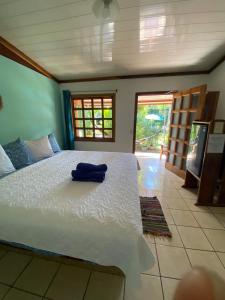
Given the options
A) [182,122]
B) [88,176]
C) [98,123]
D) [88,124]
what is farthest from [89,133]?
[88,176]

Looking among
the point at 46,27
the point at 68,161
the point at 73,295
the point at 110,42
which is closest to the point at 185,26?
the point at 110,42

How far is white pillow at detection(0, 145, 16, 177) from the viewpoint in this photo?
177cm

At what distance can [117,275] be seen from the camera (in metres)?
1.22

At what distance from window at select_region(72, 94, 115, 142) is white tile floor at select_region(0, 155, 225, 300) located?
2.71 m

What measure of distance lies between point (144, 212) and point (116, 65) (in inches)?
114

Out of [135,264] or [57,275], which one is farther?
[57,275]

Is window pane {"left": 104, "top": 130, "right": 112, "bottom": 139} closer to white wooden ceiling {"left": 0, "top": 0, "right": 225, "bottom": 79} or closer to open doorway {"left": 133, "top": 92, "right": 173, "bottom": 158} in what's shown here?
white wooden ceiling {"left": 0, "top": 0, "right": 225, "bottom": 79}

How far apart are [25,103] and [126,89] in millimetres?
2295

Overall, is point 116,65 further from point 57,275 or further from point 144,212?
point 57,275

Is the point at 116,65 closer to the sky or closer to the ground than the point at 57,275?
closer to the sky

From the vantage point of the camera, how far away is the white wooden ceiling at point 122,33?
167cm

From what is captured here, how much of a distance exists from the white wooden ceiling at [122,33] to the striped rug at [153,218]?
8.27 feet

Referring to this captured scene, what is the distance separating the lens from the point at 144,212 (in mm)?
1998

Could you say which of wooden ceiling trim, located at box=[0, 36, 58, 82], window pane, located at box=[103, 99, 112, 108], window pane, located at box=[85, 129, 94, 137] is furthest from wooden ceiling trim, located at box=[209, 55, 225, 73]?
wooden ceiling trim, located at box=[0, 36, 58, 82]
